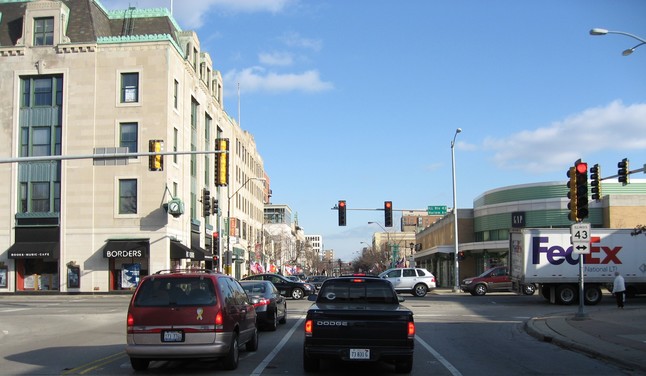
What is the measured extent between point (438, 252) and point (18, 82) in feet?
135

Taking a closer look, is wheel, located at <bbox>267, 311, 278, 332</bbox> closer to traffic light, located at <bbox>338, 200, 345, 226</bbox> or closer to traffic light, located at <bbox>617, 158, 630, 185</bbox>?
traffic light, located at <bbox>617, 158, 630, 185</bbox>

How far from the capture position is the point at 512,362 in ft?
40.2

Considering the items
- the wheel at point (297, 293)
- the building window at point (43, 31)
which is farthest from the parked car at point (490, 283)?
the building window at point (43, 31)

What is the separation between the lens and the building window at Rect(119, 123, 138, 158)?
44.2m

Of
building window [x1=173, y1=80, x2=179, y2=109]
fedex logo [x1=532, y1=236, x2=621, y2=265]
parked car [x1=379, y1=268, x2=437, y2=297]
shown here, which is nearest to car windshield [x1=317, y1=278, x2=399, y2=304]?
fedex logo [x1=532, y1=236, x2=621, y2=265]

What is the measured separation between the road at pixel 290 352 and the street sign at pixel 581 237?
3.19 meters

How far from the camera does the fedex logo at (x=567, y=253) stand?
2931 centimetres

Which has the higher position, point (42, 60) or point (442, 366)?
point (42, 60)

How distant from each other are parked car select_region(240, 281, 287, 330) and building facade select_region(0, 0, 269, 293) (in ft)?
80.7

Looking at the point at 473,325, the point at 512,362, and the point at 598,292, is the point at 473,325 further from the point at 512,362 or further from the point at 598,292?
the point at 598,292

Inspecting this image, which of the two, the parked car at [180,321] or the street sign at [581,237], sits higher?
the street sign at [581,237]

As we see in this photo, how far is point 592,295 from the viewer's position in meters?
29.4

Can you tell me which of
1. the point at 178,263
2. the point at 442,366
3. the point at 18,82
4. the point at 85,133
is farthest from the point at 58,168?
the point at 442,366

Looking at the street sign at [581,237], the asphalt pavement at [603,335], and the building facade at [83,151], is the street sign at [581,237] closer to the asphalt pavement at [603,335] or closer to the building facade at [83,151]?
the asphalt pavement at [603,335]
